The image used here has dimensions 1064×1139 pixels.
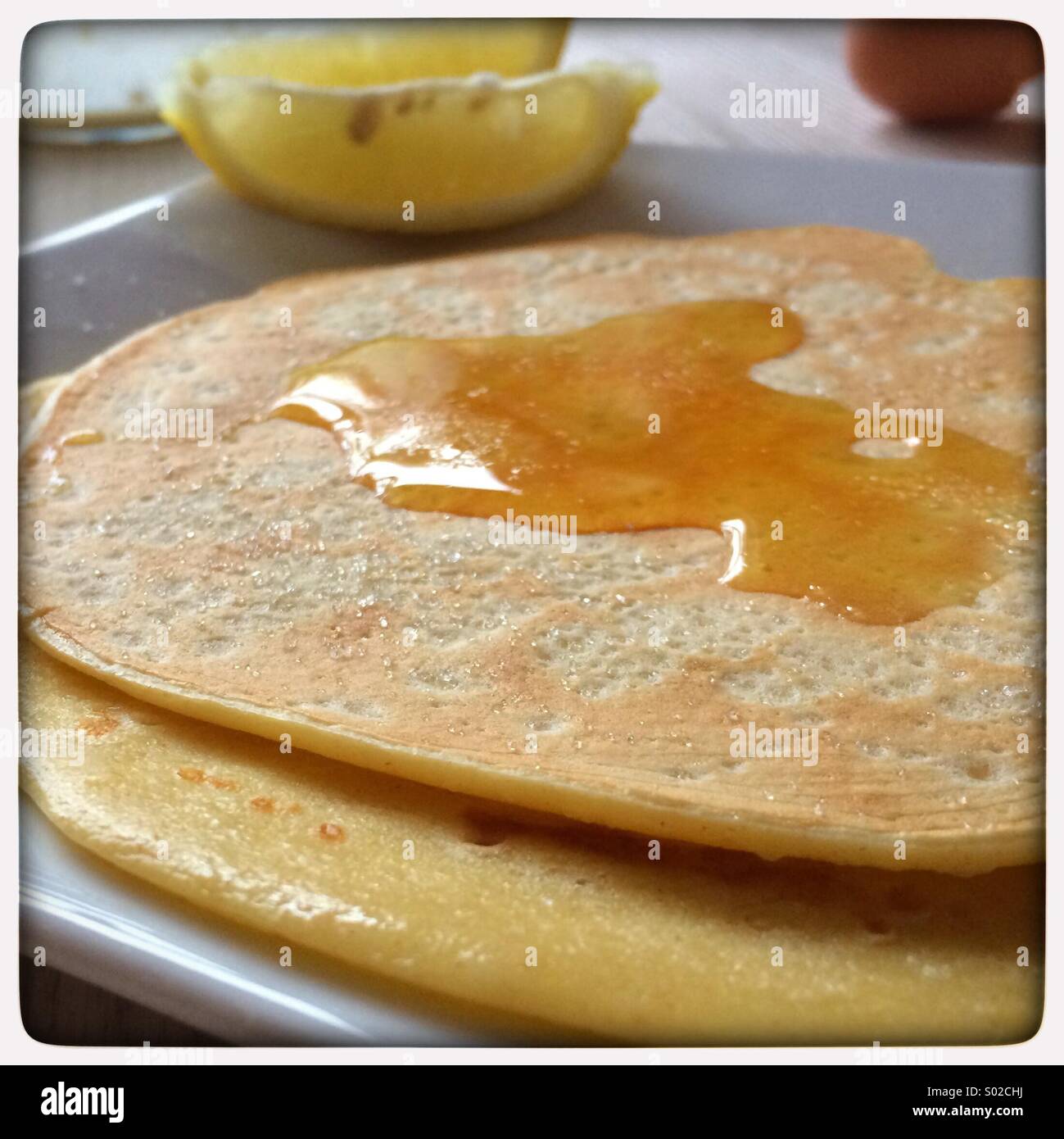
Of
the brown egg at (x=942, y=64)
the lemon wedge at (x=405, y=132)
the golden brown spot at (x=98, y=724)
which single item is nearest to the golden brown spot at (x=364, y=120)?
the lemon wedge at (x=405, y=132)

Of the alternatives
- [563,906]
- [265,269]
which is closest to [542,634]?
[563,906]

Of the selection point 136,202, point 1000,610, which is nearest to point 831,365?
point 1000,610

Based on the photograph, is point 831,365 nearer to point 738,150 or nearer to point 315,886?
point 738,150

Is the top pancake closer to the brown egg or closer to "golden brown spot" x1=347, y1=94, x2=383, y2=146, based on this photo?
the brown egg

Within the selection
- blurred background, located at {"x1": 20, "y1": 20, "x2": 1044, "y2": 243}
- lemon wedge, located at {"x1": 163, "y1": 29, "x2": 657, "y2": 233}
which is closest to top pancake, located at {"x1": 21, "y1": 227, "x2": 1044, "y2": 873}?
blurred background, located at {"x1": 20, "y1": 20, "x2": 1044, "y2": 243}

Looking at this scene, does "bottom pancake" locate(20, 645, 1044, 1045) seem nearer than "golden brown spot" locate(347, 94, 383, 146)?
Yes

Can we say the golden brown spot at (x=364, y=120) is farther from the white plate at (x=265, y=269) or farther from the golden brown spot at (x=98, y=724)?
the golden brown spot at (x=98, y=724)
